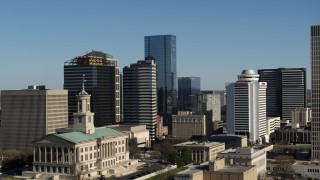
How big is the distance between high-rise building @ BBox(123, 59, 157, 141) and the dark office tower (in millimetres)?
4598

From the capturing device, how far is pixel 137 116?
18500 centimetres

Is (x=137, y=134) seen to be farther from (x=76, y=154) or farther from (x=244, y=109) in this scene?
(x=76, y=154)

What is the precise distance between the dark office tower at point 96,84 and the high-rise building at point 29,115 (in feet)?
48.2

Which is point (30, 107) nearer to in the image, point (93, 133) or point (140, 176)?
point (93, 133)

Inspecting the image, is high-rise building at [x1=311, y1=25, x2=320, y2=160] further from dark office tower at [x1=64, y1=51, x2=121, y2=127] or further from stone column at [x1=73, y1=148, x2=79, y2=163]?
dark office tower at [x1=64, y1=51, x2=121, y2=127]

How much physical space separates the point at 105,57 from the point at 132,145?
41005 mm

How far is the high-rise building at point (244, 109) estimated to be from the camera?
184m

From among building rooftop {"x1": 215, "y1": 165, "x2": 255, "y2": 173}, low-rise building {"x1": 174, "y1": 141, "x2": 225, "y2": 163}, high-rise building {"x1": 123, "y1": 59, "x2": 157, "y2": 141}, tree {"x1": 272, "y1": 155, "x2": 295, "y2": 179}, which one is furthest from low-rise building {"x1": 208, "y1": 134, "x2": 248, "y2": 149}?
building rooftop {"x1": 215, "y1": 165, "x2": 255, "y2": 173}

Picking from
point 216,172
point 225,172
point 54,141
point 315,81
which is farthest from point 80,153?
point 315,81

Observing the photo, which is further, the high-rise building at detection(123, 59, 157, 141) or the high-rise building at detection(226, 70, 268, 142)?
the high-rise building at detection(226, 70, 268, 142)

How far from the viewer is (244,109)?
184 meters

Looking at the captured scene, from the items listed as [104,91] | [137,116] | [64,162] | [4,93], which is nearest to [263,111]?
[137,116]

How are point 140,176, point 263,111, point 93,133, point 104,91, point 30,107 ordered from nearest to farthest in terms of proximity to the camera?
point 140,176 < point 93,133 < point 30,107 < point 104,91 < point 263,111

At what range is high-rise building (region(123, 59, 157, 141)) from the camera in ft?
603
